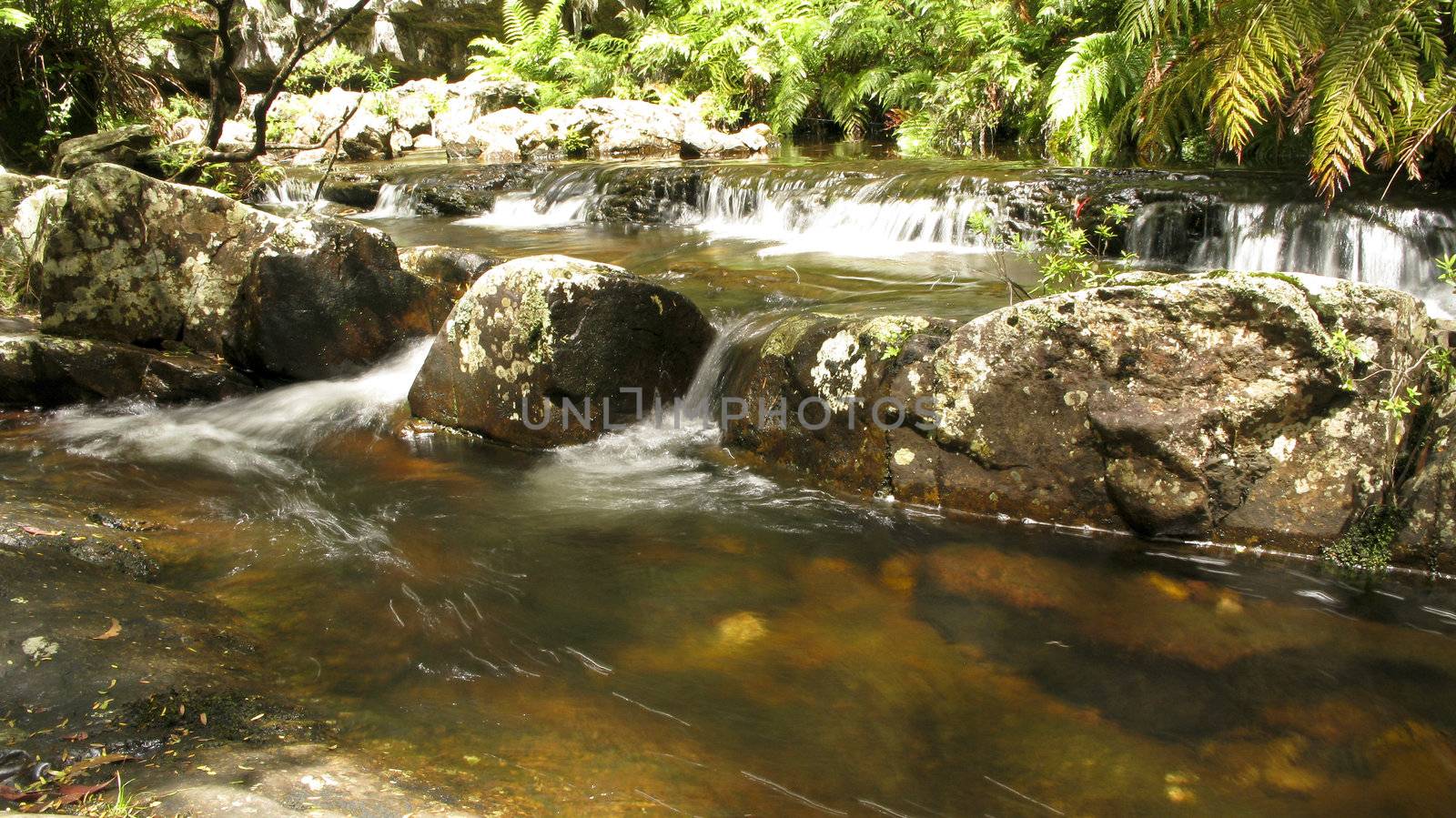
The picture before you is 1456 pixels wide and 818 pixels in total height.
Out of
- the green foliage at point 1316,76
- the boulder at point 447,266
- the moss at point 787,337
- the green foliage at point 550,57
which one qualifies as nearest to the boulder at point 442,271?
the boulder at point 447,266

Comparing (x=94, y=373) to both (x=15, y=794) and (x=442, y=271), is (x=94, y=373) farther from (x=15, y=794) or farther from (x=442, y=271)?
(x=15, y=794)

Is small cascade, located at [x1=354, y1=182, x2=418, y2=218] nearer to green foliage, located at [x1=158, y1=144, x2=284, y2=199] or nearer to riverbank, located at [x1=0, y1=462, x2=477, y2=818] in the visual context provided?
green foliage, located at [x1=158, y1=144, x2=284, y2=199]

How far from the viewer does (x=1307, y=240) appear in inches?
255

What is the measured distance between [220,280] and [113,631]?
4.00 metres

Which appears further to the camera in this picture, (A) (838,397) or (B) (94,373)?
(B) (94,373)

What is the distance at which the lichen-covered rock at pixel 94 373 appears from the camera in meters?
5.10

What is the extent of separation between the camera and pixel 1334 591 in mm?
3260

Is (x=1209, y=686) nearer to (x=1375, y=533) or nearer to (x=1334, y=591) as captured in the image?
(x=1334, y=591)

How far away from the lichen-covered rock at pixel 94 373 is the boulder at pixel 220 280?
0.20m

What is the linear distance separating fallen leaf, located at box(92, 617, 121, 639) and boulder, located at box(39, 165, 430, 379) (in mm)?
3402

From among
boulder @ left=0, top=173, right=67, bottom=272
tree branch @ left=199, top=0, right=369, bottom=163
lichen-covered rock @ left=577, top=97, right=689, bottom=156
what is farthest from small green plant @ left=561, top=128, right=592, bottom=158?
boulder @ left=0, top=173, right=67, bottom=272

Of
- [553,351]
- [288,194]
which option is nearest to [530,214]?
[288,194]

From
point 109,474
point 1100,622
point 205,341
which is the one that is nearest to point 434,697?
point 1100,622

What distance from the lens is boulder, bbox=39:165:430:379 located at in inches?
213
